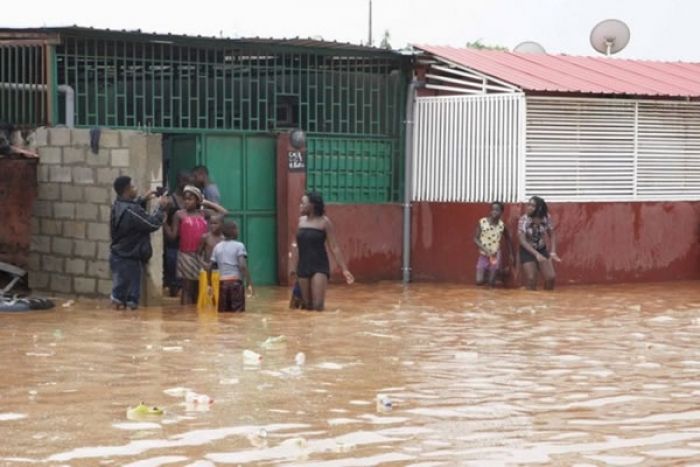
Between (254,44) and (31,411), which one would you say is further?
(254,44)

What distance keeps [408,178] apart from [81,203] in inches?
227

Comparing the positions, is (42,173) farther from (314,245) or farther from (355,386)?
(355,386)

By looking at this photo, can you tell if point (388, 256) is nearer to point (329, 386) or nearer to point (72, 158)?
point (72, 158)

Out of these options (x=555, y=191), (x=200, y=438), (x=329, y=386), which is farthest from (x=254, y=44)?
(x=200, y=438)

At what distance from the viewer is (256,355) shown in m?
12.0

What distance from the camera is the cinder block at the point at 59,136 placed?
17594mm

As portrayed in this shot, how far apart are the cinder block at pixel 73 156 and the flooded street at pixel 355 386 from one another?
1.96 meters

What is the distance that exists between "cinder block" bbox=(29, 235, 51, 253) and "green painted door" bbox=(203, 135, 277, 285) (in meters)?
2.66

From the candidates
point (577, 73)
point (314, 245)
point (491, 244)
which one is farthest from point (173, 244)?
point (577, 73)

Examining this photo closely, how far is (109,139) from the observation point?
1697 cm

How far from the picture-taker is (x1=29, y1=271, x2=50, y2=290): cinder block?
59.3ft

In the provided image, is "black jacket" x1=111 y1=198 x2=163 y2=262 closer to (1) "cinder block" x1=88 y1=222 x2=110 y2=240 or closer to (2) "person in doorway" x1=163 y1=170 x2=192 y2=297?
(2) "person in doorway" x1=163 y1=170 x2=192 y2=297

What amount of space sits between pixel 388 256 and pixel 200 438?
13208 mm

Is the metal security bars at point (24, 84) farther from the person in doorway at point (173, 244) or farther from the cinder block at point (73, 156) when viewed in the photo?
the person in doorway at point (173, 244)
